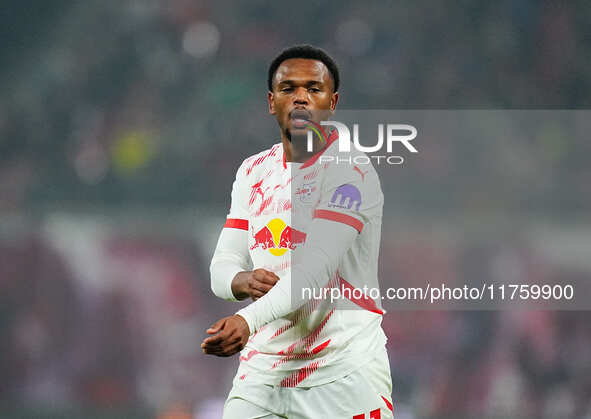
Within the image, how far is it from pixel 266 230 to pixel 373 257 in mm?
349

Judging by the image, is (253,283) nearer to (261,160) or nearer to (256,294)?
(256,294)

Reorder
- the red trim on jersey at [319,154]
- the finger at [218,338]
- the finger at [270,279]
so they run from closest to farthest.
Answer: the finger at [218,338] → the finger at [270,279] → the red trim on jersey at [319,154]

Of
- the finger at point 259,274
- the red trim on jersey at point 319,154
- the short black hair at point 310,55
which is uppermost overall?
the short black hair at point 310,55

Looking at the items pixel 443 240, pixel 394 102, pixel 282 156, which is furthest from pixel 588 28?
pixel 282 156

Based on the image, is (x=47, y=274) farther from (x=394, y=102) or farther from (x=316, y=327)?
(x=316, y=327)

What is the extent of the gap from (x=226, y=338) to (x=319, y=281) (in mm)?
348

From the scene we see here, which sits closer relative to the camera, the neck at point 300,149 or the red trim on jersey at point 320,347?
the red trim on jersey at point 320,347

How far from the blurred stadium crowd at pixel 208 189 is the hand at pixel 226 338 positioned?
102 inches

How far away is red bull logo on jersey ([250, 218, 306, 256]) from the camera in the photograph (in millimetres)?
2338

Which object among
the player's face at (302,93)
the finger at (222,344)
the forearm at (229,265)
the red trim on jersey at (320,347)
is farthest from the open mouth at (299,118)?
the finger at (222,344)

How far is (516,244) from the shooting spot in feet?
15.8

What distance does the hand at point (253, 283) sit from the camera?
2207 millimetres

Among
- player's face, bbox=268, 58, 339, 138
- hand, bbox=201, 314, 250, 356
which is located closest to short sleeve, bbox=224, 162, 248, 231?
player's face, bbox=268, 58, 339, 138

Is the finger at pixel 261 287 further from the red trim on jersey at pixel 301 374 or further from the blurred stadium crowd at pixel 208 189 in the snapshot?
the blurred stadium crowd at pixel 208 189
